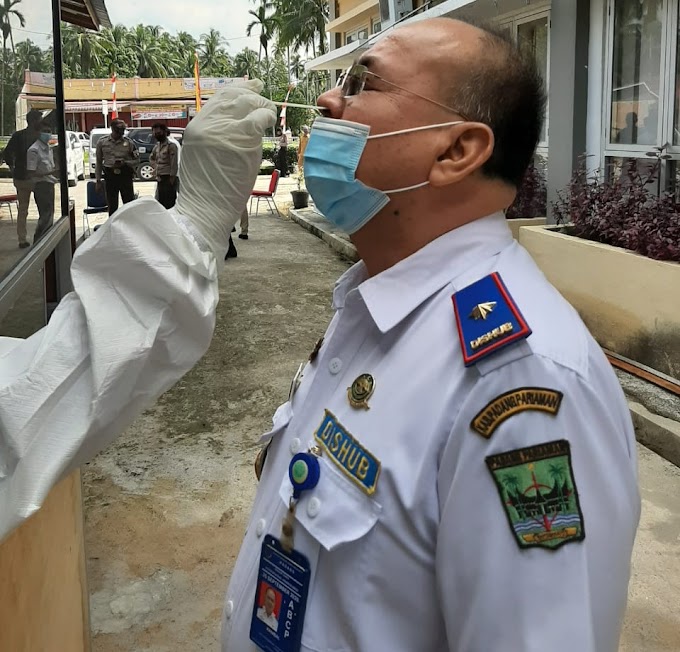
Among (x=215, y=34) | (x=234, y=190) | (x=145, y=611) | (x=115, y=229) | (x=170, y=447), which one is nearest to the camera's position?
(x=115, y=229)

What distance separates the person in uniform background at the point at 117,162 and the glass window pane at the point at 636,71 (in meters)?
7.42

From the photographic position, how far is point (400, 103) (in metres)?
1.26

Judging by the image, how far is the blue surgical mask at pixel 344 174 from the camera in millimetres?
1279

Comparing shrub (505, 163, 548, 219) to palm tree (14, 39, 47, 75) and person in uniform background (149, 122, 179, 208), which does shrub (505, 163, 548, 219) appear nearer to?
person in uniform background (149, 122, 179, 208)

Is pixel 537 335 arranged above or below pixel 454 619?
above

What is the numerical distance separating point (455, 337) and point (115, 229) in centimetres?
70

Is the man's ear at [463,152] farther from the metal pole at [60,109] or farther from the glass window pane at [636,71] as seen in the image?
the glass window pane at [636,71]

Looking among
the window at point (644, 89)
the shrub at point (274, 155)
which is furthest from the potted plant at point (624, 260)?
the shrub at point (274, 155)

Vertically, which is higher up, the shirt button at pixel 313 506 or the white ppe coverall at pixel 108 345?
the white ppe coverall at pixel 108 345

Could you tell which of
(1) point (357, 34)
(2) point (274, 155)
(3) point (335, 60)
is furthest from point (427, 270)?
(2) point (274, 155)

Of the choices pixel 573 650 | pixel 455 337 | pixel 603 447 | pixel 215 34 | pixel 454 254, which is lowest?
pixel 573 650

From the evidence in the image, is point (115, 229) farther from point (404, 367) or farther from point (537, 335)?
point (537, 335)

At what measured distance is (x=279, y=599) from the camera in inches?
47.0

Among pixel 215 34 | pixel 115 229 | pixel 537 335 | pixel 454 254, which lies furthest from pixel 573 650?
pixel 215 34
